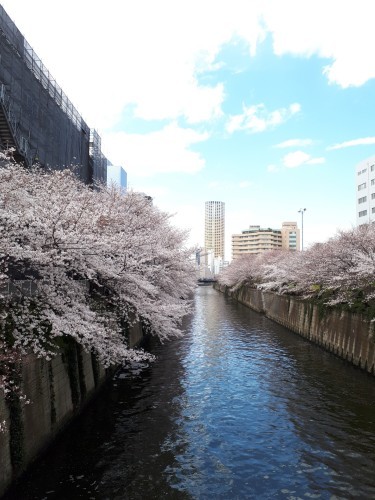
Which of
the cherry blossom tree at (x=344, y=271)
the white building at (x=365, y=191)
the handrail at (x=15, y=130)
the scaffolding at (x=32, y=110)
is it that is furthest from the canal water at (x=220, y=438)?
the white building at (x=365, y=191)

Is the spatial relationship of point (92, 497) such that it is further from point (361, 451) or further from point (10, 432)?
point (361, 451)

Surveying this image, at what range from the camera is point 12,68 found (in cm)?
3544

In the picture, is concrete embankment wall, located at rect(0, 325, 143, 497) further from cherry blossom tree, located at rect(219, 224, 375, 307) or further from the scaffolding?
the scaffolding

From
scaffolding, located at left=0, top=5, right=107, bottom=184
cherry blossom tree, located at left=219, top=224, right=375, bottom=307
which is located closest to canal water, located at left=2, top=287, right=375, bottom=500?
cherry blossom tree, located at left=219, top=224, right=375, bottom=307

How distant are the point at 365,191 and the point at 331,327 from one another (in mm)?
66920

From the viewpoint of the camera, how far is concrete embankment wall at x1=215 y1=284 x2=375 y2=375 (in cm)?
2484

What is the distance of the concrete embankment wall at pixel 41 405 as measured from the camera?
10852 millimetres

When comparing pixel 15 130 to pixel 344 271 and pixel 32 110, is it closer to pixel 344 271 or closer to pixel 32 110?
pixel 32 110

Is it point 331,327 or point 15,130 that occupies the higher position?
point 15,130

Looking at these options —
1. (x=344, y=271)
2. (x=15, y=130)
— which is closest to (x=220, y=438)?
(x=344, y=271)

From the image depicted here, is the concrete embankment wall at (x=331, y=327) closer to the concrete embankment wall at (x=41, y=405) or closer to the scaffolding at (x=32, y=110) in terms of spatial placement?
Answer: the concrete embankment wall at (x=41, y=405)

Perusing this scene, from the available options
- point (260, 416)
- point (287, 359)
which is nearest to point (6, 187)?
point (260, 416)

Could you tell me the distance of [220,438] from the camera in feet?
48.7

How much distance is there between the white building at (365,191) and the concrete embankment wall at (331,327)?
47.0 m
